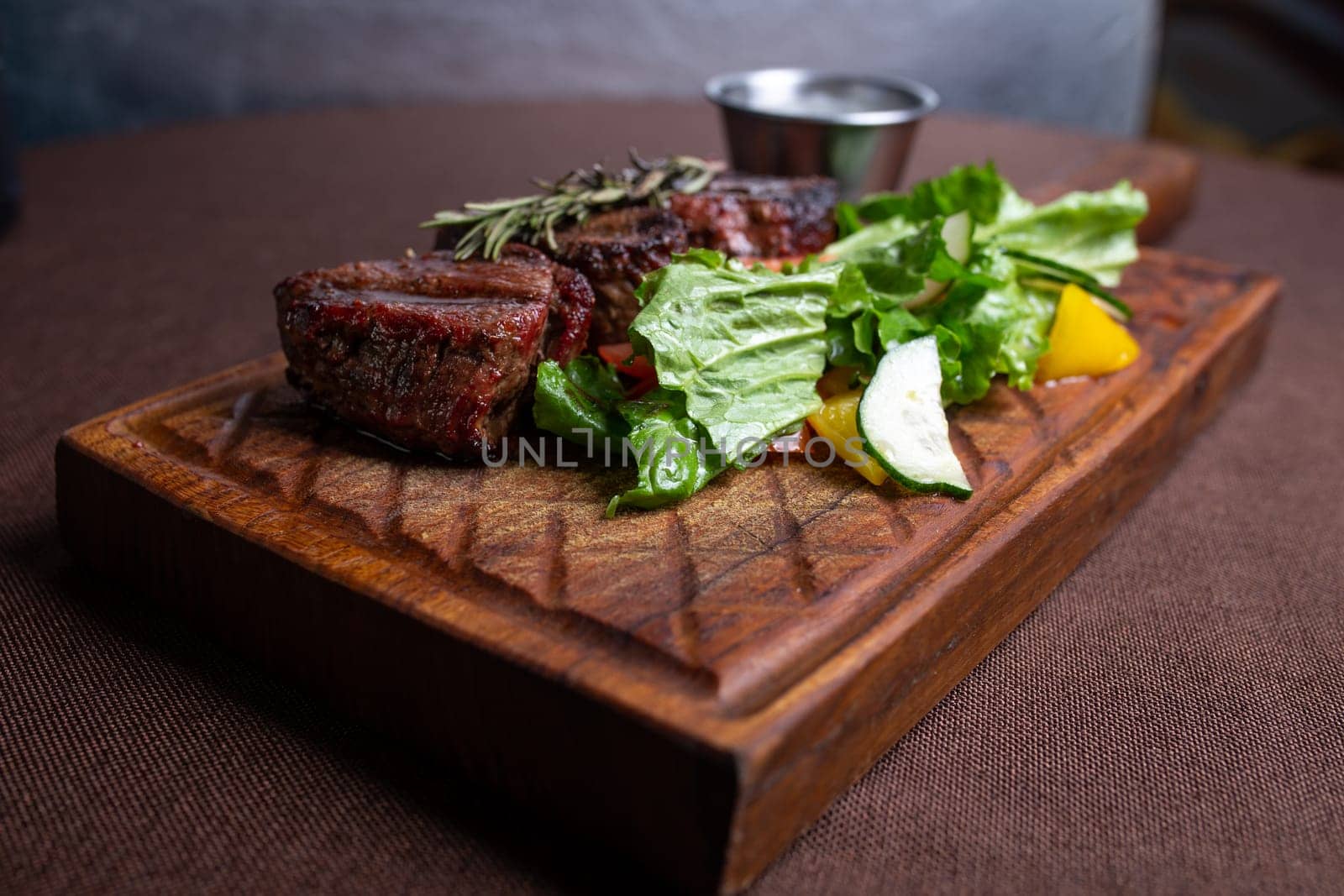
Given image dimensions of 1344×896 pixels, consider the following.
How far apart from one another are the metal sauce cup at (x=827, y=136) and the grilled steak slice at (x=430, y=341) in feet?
5.07

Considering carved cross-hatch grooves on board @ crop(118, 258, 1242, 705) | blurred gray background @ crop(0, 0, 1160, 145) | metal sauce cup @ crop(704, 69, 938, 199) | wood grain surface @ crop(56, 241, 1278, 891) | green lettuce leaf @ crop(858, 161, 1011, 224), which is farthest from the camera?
blurred gray background @ crop(0, 0, 1160, 145)

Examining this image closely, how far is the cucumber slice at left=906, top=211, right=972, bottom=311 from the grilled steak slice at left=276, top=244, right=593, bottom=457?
2.56 ft

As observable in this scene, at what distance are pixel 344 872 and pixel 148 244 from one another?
3.00 m

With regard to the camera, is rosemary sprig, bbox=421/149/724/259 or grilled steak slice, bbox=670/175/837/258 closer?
rosemary sprig, bbox=421/149/724/259

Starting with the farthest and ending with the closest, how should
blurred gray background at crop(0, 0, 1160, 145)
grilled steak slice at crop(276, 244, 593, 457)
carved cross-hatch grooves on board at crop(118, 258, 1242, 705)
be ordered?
blurred gray background at crop(0, 0, 1160, 145), grilled steak slice at crop(276, 244, 593, 457), carved cross-hatch grooves on board at crop(118, 258, 1242, 705)

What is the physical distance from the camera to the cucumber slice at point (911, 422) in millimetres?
2135

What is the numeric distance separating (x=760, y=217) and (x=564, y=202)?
1.52 feet

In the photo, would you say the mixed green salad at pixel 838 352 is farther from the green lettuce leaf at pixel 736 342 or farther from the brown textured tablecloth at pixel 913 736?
the brown textured tablecloth at pixel 913 736

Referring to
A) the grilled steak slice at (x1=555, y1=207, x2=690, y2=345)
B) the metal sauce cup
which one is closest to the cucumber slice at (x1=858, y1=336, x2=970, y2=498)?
the grilled steak slice at (x1=555, y1=207, x2=690, y2=345)

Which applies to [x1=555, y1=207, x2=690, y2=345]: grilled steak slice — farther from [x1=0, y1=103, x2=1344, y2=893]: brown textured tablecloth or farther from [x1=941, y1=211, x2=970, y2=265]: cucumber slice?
[x1=0, y1=103, x2=1344, y2=893]: brown textured tablecloth

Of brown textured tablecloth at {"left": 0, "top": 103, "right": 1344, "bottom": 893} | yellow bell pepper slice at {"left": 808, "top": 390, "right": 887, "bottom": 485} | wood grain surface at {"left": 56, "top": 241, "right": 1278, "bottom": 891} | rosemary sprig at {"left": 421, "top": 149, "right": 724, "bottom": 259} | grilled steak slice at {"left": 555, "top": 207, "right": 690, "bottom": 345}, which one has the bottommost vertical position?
brown textured tablecloth at {"left": 0, "top": 103, "right": 1344, "bottom": 893}

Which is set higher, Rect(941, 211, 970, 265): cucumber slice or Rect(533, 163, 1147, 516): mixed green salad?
Rect(941, 211, 970, 265): cucumber slice

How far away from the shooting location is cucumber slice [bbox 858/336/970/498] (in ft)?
7.00

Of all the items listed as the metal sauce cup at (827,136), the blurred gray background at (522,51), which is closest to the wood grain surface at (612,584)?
the metal sauce cup at (827,136)
